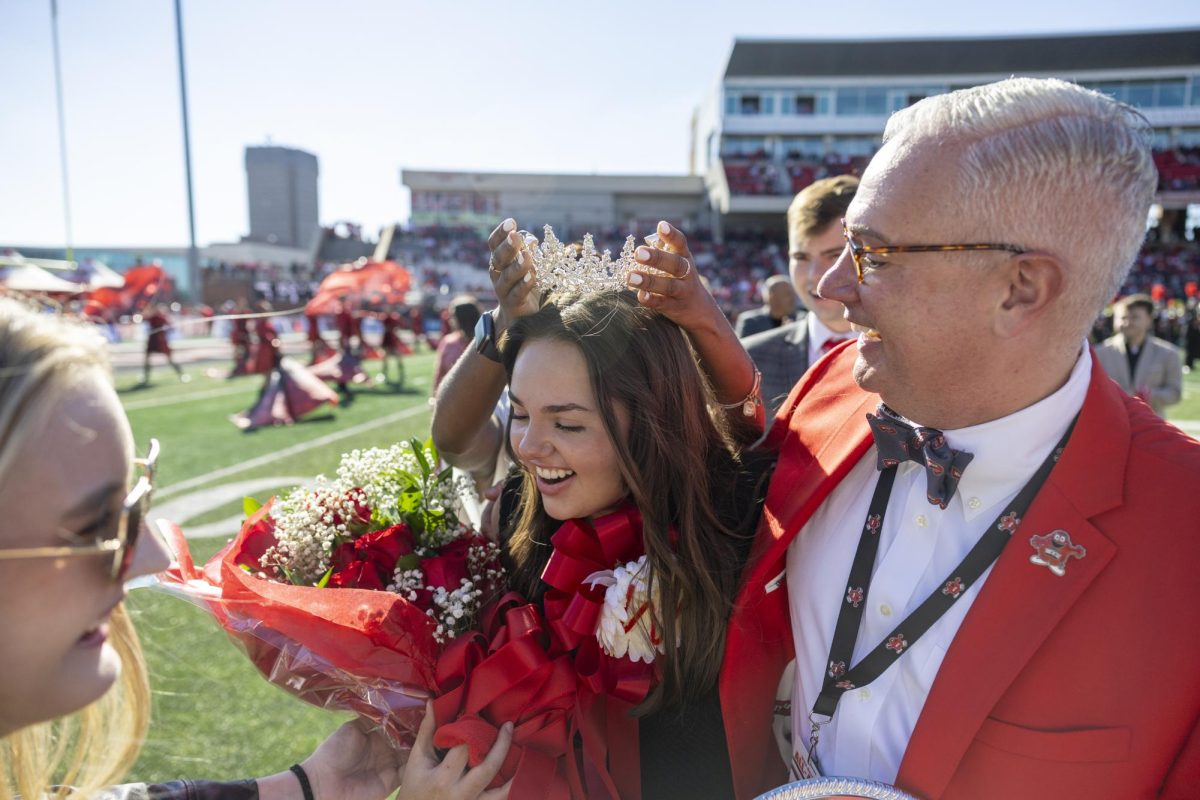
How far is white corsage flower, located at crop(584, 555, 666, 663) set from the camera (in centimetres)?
150

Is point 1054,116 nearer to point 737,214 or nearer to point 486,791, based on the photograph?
A: point 486,791

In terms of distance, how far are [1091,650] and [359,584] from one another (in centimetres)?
133

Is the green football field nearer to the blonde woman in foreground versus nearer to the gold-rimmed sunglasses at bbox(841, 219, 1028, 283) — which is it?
the blonde woman in foreground

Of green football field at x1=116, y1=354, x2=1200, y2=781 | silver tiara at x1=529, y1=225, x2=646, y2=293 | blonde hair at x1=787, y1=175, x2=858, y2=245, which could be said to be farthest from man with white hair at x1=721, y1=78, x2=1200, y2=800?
blonde hair at x1=787, y1=175, x2=858, y2=245

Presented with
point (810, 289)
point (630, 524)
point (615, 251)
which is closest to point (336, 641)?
point (630, 524)

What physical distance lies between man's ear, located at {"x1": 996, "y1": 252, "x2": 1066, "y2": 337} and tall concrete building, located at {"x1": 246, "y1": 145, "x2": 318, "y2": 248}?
70470mm

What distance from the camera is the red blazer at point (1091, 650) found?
3.62 feet

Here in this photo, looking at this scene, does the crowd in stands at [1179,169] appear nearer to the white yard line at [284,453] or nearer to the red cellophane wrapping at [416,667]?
the white yard line at [284,453]

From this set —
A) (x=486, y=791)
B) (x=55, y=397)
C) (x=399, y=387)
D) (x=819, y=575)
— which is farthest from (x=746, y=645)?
(x=399, y=387)

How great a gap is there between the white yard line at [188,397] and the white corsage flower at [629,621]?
12580mm

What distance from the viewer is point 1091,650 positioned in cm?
115

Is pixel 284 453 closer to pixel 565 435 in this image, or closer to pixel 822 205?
pixel 822 205

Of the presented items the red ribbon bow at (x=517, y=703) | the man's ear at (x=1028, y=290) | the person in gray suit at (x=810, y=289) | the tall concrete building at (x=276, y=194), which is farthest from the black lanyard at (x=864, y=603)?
the tall concrete building at (x=276, y=194)

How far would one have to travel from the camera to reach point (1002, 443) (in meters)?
1.34
